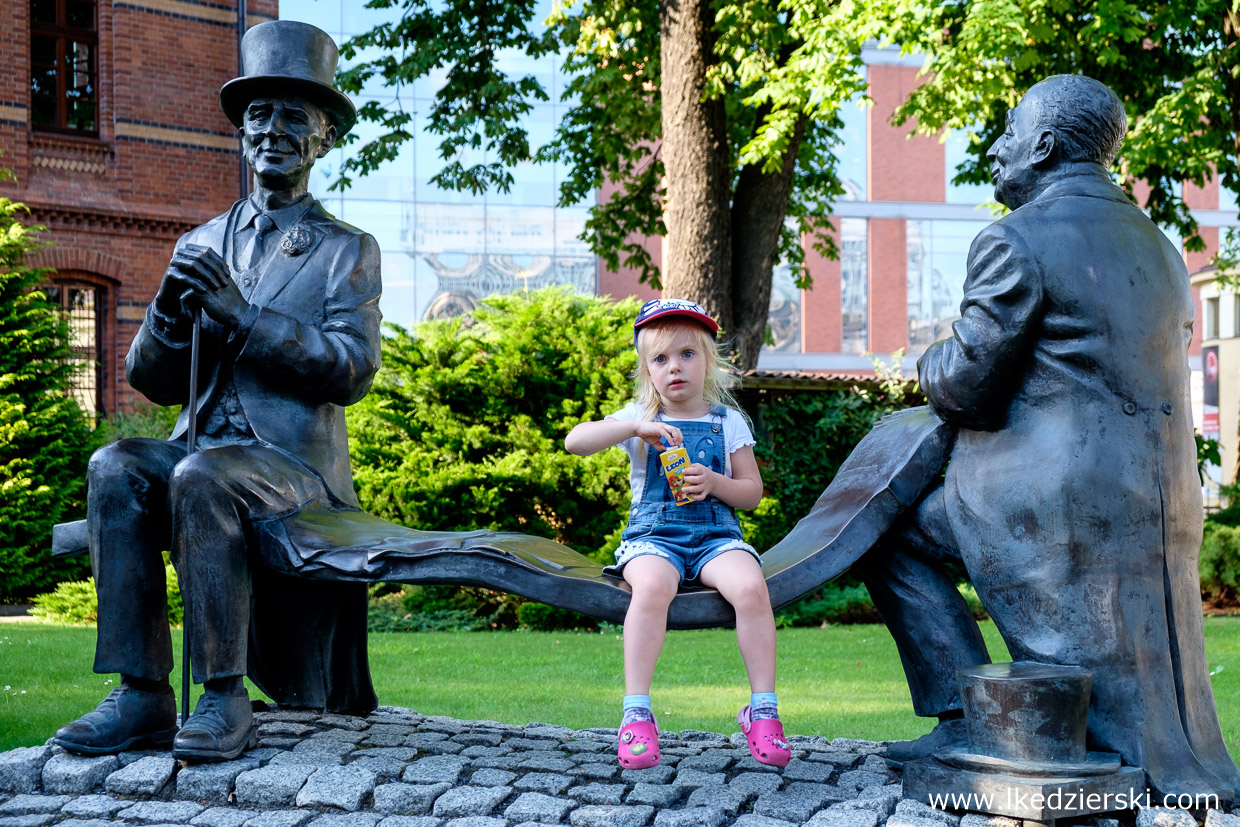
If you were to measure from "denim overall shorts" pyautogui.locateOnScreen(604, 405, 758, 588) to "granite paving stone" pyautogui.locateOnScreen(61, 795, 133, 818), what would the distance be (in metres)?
1.61

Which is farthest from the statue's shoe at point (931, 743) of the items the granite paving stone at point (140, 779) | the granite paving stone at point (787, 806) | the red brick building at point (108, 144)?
the red brick building at point (108, 144)

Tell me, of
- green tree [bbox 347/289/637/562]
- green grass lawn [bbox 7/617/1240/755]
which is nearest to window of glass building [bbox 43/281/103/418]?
green tree [bbox 347/289/637/562]

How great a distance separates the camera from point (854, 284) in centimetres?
3450

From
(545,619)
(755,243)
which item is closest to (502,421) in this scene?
(545,619)

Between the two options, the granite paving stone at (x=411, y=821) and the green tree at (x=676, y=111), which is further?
the green tree at (x=676, y=111)

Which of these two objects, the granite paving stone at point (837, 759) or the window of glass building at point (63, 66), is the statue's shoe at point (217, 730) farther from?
the window of glass building at point (63, 66)

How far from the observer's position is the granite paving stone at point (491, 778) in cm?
369

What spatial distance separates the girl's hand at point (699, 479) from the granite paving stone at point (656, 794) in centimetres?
88

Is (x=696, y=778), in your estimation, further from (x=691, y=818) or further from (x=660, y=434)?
(x=660, y=434)

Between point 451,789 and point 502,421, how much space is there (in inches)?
293

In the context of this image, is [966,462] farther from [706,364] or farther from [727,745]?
[727,745]

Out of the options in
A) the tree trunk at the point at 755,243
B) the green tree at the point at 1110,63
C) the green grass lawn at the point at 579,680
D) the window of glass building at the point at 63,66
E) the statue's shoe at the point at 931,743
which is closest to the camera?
the statue's shoe at the point at 931,743

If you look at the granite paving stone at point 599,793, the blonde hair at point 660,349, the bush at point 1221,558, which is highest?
the blonde hair at point 660,349

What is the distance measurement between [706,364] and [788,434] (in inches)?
314
